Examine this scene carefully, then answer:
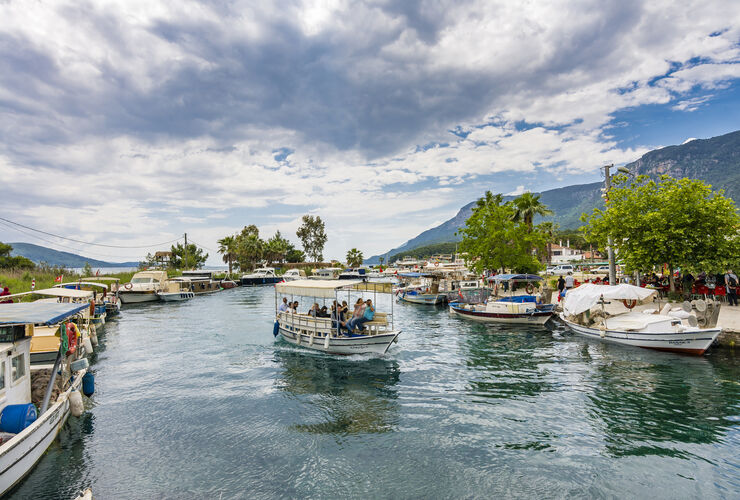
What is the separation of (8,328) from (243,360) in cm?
1106

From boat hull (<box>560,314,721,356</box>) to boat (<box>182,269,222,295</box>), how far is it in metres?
55.0

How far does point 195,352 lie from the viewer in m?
20.7

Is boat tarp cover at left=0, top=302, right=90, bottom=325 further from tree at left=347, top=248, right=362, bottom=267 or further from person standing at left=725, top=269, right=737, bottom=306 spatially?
tree at left=347, top=248, right=362, bottom=267

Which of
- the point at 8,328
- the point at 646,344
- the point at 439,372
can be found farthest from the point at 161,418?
the point at 646,344

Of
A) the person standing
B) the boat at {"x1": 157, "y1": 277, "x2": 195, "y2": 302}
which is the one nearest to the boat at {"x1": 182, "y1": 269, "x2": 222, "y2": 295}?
the boat at {"x1": 157, "y1": 277, "x2": 195, "y2": 302}

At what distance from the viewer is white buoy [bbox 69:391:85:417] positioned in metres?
11.4

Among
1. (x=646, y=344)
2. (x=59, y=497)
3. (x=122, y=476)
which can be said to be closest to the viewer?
(x=59, y=497)

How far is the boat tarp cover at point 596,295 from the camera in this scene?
19.7 m

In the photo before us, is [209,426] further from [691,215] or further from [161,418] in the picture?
[691,215]

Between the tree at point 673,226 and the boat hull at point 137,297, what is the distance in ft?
169

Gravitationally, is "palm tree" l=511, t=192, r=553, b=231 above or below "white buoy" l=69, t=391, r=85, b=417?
above

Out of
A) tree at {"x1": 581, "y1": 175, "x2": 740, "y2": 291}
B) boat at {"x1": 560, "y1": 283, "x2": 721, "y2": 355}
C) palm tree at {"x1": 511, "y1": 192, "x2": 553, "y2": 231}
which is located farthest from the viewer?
palm tree at {"x1": 511, "y1": 192, "x2": 553, "y2": 231}

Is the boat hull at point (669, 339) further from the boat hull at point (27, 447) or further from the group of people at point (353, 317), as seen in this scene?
the boat hull at point (27, 447)

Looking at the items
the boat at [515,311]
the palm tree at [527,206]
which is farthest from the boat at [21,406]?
the palm tree at [527,206]
